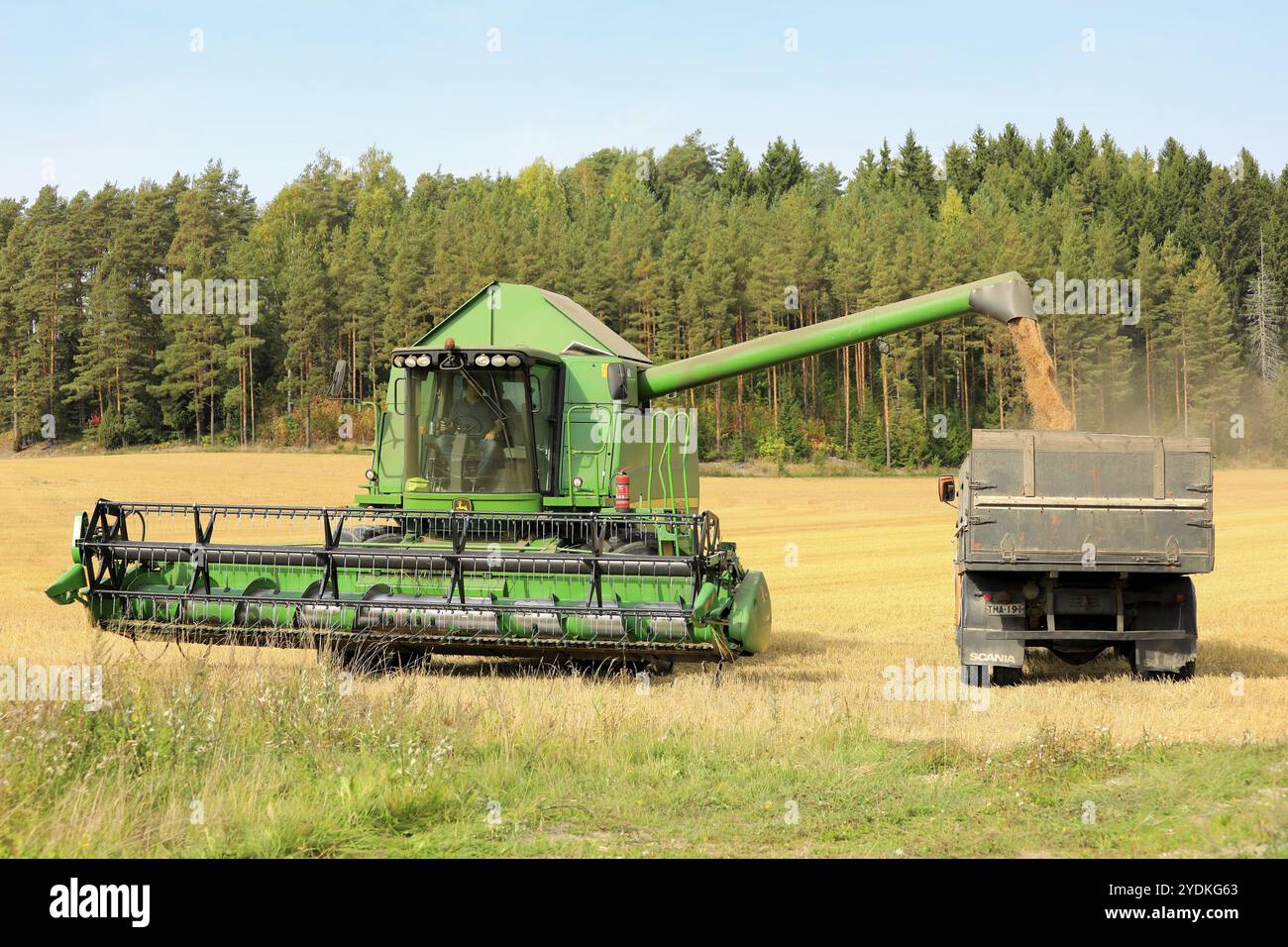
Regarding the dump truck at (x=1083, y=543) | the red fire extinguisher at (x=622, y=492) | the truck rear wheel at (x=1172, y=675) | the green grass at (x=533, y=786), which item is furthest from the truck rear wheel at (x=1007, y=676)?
the red fire extinguisher at (x=622, y=492)

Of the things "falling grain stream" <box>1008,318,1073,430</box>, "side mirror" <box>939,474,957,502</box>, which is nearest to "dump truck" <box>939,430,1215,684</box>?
"side mirror" <box>939,474,957,502</box>

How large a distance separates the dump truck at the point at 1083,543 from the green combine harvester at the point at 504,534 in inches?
76.3

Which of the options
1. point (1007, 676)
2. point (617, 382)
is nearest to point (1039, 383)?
point (1007, 676)

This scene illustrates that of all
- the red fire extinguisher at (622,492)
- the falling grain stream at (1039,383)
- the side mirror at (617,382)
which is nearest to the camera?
the red fire extinguisher at (622,492)

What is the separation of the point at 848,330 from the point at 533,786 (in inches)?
274

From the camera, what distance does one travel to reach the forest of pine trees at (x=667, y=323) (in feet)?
203

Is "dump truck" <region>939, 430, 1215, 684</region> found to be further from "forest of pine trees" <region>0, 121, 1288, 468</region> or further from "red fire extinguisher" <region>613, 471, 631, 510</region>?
"forest of pine trees" <region>0, 121, 1288, 468</region>

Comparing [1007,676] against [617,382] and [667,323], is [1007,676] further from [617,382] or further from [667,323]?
[667,323]

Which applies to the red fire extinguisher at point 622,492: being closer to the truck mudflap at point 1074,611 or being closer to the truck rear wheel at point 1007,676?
the truck mudflap at point 1074,611

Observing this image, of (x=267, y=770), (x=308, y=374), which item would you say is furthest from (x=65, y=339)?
(x=267, y=770)

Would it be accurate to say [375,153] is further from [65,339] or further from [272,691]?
[272,691]

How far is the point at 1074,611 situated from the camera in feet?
35.0

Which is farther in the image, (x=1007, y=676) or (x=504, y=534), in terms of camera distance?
(x=504, y=534)

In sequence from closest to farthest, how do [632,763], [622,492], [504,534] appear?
[632,763] < [504,534] < [622,492]
